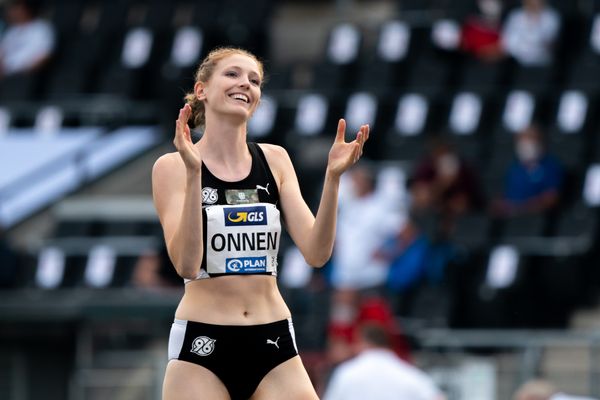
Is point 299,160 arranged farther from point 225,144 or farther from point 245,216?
point 245,216

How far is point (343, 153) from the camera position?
5.82m

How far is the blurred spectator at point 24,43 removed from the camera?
59.1 feet

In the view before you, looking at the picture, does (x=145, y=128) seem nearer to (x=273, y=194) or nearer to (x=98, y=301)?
(x=98, y=301)

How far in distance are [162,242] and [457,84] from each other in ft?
11.7

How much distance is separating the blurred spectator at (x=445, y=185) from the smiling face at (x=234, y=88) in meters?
7.58

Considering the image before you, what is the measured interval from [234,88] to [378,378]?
3.91m

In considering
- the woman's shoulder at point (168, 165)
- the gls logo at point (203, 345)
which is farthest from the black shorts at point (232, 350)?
the woman's shoulder at point (168, 165)

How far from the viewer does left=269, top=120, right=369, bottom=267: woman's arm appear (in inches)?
227

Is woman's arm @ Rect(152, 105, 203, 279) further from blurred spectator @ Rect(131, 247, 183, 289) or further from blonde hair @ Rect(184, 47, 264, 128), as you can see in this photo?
blurred spectator @ Rect(131, 247, 183, 289)

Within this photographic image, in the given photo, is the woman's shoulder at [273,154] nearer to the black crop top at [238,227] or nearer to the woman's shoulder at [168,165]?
the black crop top at [238,227]

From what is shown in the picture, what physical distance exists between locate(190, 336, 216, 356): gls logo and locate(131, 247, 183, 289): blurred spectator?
8.09 meters

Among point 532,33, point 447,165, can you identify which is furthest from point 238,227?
point 532,33

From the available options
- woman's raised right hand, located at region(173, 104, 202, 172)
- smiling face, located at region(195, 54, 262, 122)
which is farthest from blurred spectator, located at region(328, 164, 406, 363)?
woman's raised right hand, located at region(173, 104, 202, 172)

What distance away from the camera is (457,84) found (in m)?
15.7
